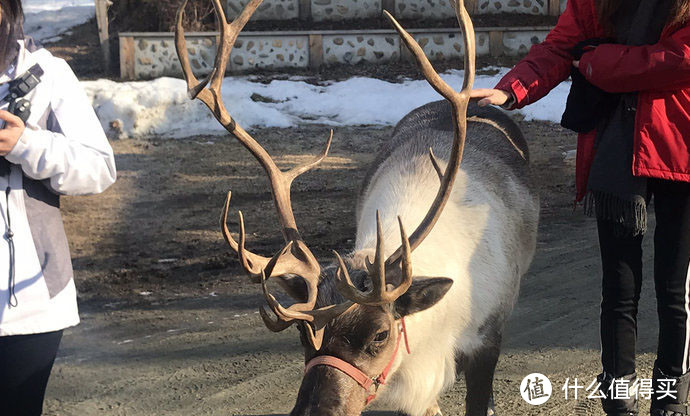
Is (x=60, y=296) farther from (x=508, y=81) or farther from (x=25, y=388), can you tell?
(x=508, y=81)

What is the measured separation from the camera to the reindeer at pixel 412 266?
274 centimetres

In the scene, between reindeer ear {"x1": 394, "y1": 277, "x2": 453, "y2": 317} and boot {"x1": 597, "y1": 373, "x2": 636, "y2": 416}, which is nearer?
reindeer ear {"x1": 394, "y1": 277, "x2": 453, "y2": 317}

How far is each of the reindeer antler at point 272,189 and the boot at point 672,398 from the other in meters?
1.36

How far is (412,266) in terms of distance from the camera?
10.1 feet

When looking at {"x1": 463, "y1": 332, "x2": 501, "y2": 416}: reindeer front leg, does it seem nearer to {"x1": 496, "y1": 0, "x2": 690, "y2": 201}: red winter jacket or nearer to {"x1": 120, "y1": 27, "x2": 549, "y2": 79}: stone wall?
{"x1": 496, "y1": 0, "x2": 690, "y2": 201}: red winter jacket

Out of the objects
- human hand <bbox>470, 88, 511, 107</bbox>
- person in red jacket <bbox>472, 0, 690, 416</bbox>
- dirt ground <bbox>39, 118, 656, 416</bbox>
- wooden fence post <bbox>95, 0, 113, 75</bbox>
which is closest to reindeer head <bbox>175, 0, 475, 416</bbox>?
human hand <bbox>470, 88, 511, 107</bbox>

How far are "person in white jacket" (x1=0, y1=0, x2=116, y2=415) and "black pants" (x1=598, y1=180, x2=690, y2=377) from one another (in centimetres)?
183

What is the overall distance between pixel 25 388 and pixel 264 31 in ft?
37.9

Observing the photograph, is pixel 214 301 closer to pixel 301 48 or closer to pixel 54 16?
pixel 301 48

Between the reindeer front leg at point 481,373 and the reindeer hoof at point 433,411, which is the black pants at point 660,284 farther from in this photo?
the reindeer hoof at point 433,411

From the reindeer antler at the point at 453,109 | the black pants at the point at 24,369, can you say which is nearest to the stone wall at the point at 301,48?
the reindeer antler at the point at 453,109

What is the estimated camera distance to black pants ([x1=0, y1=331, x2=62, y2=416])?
246cm

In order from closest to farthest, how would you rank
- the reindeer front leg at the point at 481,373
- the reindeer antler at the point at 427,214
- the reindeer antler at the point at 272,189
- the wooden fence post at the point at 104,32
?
the reindeer antler at the point at 427,214, the reindeer antler at the point at 272,189, the reindeer front leg at the point at 481,373, the wooden fence post at the point at 104,32

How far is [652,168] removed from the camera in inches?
116
